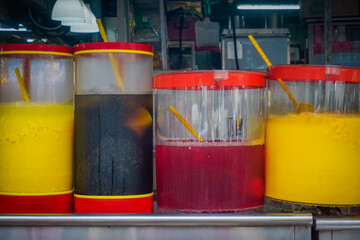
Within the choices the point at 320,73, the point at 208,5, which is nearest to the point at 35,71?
the point at 320,73

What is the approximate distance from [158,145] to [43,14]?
15.8 feet

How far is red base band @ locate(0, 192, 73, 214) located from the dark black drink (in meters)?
0.07

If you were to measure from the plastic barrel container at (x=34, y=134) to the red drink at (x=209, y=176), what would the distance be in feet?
0.87

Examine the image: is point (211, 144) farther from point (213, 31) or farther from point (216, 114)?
point (213, 31)

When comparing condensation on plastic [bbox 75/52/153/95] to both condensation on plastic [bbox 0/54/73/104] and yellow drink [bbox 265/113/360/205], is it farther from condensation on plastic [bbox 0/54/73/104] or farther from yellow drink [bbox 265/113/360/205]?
yellow drink [bbox 265/113/360/205]

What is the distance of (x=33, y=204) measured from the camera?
1056 mm

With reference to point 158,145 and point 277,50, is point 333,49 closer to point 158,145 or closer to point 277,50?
point 277,50

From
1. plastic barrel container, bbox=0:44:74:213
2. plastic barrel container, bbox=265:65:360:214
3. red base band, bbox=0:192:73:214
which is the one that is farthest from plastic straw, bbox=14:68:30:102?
plastic barrel container, bbox=265:65:360:214

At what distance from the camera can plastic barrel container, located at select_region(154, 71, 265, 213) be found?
100cm

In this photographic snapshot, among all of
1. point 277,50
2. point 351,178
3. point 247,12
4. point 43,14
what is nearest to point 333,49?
point 277,50

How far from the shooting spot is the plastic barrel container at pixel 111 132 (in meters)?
1.03

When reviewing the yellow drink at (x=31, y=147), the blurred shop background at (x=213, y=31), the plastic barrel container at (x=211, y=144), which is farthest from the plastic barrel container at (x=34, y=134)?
the blurred shop background at (x=213, y=31)

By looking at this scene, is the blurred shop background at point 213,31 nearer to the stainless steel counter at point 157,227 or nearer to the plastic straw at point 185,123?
the plastic straw at point 185,123

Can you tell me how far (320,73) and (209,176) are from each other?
0.34 metres
